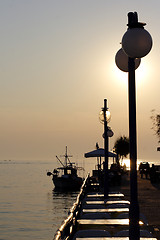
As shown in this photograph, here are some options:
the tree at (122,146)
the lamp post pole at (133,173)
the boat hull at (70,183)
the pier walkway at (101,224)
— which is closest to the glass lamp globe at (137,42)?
the lamp post pole at (133,173)

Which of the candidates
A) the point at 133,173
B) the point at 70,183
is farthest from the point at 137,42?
the point at 70,183

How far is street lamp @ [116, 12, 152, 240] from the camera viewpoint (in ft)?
28.0

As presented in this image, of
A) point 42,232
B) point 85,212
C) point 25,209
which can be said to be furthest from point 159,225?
point 25,209

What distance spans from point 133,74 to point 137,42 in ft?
3.16

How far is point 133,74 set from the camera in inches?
368

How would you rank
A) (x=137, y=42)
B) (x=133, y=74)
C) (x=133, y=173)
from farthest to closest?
(x=133, y=74) → (x=133, y=173) → (x=137, y=42)

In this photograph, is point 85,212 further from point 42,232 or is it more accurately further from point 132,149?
point 42,232

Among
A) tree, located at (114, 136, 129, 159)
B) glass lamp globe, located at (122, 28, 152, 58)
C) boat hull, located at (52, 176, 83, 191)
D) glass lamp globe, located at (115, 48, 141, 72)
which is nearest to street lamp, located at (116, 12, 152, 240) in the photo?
glass lamp globe, located at (122, 28, 152, 58)

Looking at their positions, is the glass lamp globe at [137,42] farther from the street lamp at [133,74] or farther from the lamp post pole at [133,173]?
the lamp post pole at [133,173]

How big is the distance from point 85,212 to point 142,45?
7.58 m

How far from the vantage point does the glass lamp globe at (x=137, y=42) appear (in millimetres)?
8505

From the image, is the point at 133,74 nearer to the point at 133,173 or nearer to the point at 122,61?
the point at 122,61

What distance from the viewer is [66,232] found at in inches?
384

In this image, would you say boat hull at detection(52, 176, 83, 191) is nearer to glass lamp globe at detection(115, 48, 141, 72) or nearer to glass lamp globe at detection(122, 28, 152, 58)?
glass lamp globe at detection(115, 48, 141, 72)
